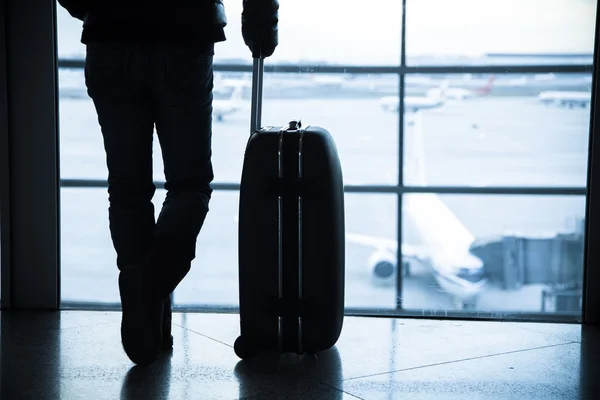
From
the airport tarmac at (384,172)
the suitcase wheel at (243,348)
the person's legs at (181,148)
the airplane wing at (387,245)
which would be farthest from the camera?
the airplane wing at (387,245)

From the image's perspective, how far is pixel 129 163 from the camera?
7.11 feet

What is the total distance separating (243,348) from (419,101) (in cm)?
162

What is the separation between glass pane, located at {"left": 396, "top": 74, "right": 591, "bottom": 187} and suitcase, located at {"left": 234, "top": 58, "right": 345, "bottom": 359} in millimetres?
1175

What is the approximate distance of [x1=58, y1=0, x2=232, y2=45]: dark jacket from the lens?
207 centimetres

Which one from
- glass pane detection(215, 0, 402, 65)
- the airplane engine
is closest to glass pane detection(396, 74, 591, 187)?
glass pane detection(215, 0, 402, 65)

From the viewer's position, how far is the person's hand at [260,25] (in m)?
2.19

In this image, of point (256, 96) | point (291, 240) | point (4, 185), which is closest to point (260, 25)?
point (256, 96)

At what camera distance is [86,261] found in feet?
11.5

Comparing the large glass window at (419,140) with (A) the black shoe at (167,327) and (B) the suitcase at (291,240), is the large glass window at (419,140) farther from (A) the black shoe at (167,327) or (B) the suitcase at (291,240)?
(B) the suitcase at (291,240)

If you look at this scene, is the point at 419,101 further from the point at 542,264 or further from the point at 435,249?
the point at 542,264

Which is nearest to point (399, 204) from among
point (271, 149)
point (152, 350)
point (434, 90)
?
point (434, 90)

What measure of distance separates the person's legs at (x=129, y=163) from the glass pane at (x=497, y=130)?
138 cm

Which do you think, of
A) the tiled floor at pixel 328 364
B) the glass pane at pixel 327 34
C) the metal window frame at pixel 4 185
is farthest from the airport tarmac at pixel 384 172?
the tiled floor at pixel 328 364

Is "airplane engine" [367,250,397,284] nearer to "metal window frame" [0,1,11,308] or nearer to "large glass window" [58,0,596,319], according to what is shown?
"large glass window" [58,0,596,319]
